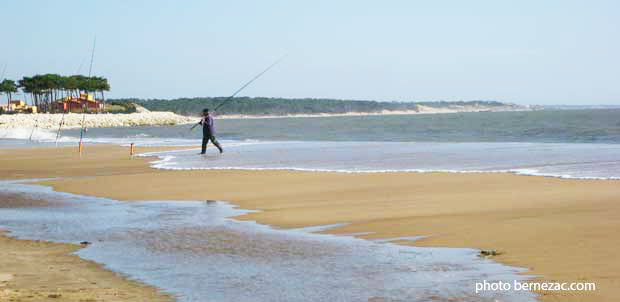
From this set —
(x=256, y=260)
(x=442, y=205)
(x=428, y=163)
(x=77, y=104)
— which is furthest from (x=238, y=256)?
(x=77, y=104)

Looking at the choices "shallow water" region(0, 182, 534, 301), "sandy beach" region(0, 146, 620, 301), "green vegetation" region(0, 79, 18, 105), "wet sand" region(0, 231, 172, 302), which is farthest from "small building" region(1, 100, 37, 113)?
"wet sand" region(0, 231, 172, 302)

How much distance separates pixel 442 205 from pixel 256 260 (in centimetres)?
435

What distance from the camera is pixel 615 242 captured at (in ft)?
26.8

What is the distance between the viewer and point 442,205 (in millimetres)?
11766

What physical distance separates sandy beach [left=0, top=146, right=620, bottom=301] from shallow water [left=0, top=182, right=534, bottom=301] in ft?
1.63

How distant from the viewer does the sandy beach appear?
7.76 meters

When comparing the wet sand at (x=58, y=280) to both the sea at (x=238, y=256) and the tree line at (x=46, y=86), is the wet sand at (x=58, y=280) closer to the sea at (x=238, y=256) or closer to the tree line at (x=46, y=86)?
the sea at (x=238, y=256)

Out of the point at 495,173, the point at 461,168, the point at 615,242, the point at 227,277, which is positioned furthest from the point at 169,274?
the point at 461,168

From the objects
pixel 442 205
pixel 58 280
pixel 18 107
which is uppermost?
pixel 18 107

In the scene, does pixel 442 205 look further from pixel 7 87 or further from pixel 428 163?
pixel 7 87

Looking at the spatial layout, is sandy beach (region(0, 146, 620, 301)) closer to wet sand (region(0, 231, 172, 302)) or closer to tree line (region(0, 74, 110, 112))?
wet sand (region(0, 231, 172, 302))

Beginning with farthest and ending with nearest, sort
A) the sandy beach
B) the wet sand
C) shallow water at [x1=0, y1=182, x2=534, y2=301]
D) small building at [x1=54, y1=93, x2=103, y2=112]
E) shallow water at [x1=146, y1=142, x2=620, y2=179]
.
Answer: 1. small building at [x1=54, y1=93, x2=103, y2=112]
2. shallow water at [x1=146, y1=142, x2=620, y2=179]
3. the sandy beach
4. shallow water at [x1=0, y1=182, x2=534, y2=301]
5. the wet sand

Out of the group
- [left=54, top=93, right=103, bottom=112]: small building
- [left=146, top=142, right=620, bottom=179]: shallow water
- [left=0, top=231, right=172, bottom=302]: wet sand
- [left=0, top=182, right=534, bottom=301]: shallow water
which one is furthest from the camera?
[left=54, top=93, right=103, bottom=112]: small building

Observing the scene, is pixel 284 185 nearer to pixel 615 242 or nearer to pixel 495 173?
pixel 495 173
